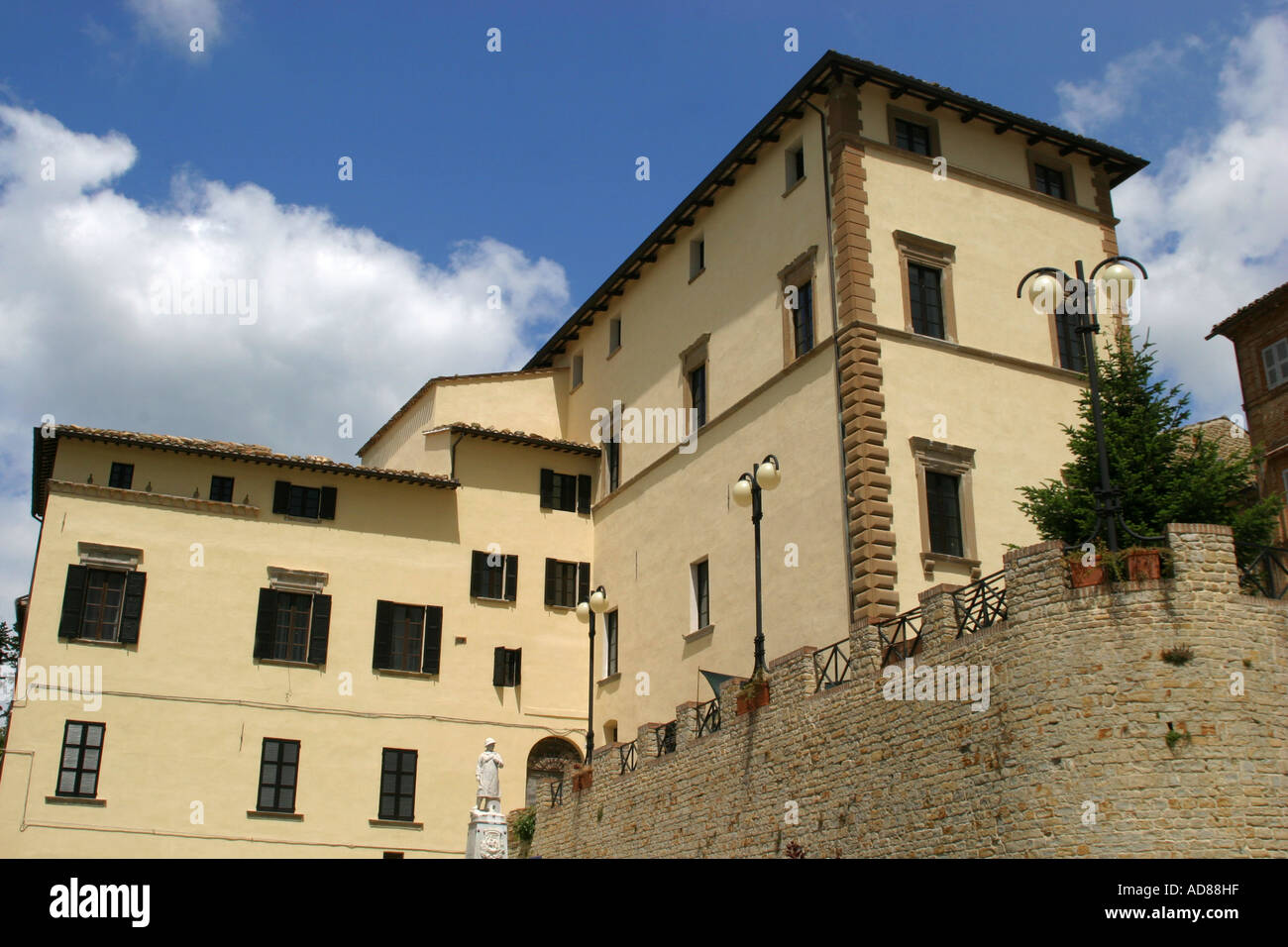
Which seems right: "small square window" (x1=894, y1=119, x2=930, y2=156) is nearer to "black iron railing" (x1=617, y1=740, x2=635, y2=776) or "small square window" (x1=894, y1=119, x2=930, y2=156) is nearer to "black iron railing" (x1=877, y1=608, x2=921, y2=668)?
"black iron railing" (x1=877, y1=608, x2=921, y2=668)

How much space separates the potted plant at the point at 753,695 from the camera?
21719 millimetres

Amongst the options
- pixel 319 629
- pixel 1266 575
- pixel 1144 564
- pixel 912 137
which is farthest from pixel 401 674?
pixel 1266 575

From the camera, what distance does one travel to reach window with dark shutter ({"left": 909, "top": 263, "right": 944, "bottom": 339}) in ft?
87.9

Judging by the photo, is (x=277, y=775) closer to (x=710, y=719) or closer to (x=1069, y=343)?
(x=710, y=719)

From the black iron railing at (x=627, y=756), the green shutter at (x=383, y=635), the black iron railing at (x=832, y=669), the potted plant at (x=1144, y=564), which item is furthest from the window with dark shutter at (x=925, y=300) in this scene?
the green shutter at (x=383, y=635)

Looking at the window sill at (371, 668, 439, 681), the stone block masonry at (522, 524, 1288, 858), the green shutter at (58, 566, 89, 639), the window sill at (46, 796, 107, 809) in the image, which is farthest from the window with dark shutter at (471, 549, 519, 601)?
the stone block masonry at (522, 524, 1288, 858)

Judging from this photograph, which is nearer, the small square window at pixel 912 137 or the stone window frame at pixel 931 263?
the stone window frame at pixel 931 263

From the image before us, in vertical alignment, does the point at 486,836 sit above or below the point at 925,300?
below

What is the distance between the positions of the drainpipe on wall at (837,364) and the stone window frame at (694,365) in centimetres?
507

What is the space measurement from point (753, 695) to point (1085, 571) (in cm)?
743

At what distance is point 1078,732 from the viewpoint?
1538 cm

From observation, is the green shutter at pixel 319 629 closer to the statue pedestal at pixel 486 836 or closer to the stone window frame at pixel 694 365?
the statue pedestal at pixel 486 836

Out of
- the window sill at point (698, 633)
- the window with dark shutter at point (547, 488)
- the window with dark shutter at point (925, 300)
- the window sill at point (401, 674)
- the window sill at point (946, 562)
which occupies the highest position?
the window with dark shutter at point (925, 300)
